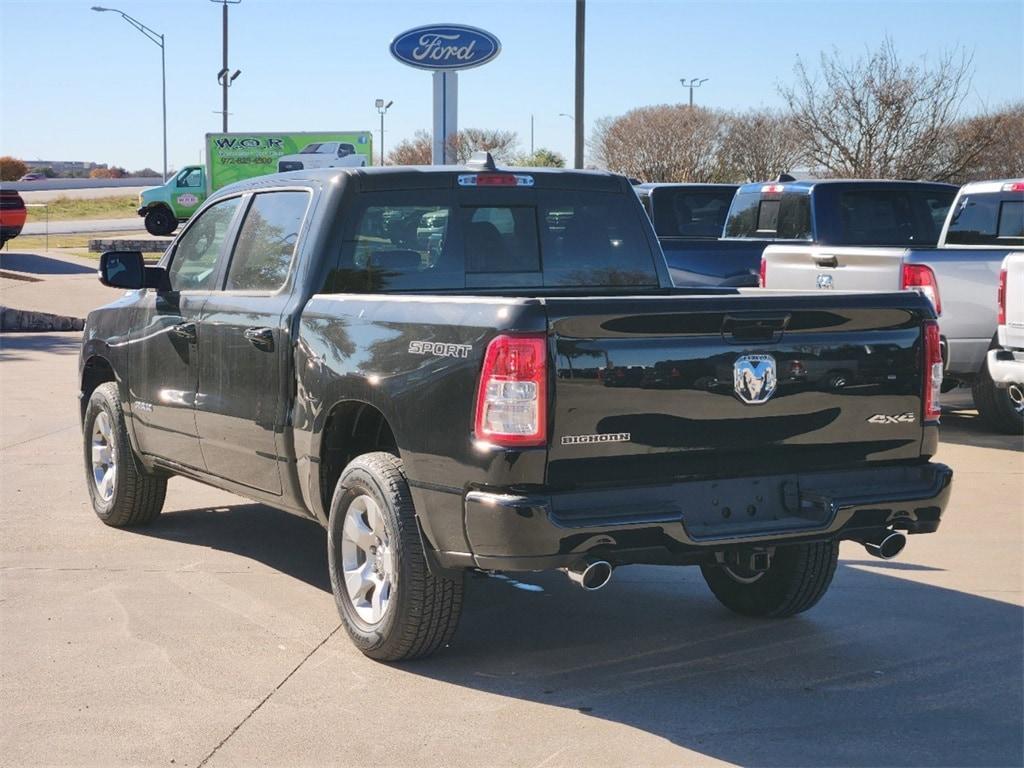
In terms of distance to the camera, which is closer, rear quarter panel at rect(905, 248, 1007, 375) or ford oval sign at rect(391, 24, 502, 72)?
rear quarter panel at rect(905, 248, 1007, 375)

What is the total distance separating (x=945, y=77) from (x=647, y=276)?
2463cm

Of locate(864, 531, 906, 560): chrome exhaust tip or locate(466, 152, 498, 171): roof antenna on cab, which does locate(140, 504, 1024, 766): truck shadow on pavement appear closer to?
locate(864, 531, 906, 560): chrome exhaust tip

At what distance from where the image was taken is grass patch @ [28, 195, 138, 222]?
64250 millimetres

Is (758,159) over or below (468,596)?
over

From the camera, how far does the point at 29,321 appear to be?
2108 cm

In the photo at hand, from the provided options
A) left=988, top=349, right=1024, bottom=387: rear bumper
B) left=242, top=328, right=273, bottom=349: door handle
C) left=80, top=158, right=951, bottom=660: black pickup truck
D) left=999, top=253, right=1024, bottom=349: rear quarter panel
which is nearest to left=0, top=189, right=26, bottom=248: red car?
left=988, top=349, right=1024, bottom=387: rear bumper

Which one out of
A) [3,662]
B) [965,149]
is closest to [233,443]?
[3,662]

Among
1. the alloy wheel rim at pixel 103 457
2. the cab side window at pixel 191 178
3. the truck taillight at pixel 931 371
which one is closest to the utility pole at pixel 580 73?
the alloy wheel rim at pixel 103 457

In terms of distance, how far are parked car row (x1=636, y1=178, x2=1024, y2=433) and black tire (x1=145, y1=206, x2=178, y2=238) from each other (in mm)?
32766

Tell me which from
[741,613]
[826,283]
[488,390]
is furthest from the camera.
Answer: [826,283]

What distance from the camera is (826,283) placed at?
11891mm

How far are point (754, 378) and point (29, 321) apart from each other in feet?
58.3

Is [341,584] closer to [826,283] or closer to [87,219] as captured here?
[826,283]

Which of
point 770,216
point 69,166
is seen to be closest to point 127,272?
point 770,216
